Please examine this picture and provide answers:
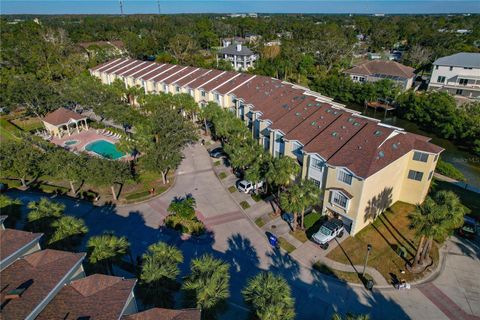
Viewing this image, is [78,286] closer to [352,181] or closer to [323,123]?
[352,181]

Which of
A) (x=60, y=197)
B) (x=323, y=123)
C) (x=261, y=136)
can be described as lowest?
(x=60, y=197)

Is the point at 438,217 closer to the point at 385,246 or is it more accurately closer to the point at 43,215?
the point at 385,246

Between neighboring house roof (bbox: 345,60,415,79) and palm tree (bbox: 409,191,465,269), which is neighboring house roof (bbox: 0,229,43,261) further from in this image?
neighboring house roof (bbox: 345,60,415,79)

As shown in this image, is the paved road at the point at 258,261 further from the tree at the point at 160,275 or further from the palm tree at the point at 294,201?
the tree at the point at 160,275

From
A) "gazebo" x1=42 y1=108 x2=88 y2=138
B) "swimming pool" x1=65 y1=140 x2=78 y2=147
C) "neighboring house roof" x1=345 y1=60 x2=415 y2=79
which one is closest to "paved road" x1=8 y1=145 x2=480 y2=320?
"swimming pool" x1=65 y1=140 x2=78 y2=147

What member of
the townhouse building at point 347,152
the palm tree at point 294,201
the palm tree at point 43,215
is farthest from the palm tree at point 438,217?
the palm tree at point 43,215

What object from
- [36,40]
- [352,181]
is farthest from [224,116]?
[36,40]
